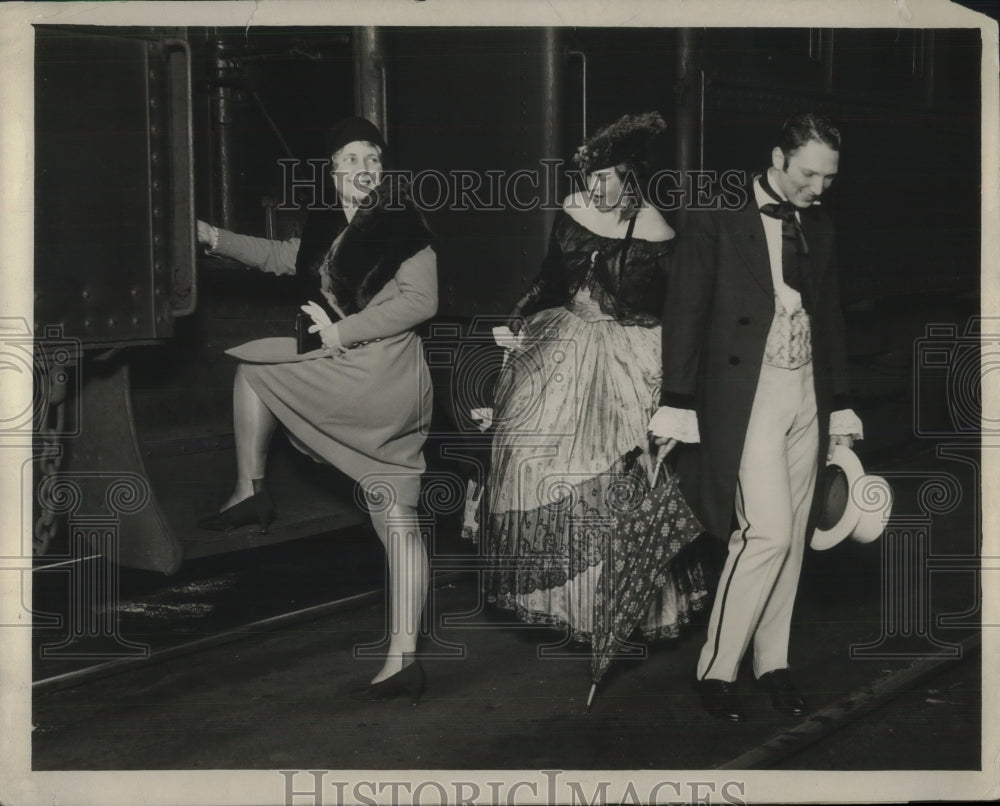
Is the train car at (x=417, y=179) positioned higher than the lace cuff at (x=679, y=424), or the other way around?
the train car at (x=417, y=179)

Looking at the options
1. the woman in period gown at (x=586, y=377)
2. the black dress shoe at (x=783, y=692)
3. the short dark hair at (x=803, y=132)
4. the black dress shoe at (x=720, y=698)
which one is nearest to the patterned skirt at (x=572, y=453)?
the woman in period gown at (x=586, y=377)

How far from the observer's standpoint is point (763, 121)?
5070mm

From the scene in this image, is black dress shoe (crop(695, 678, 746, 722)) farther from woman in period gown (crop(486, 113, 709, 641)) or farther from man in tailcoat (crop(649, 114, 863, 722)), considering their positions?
woman in period gown (crop(486, 113, 709, 641))

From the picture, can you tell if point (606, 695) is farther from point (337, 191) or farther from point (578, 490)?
point (337, 191)

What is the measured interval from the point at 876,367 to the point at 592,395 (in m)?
1.22

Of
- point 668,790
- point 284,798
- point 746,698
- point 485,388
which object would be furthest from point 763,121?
Answer: point 284,798

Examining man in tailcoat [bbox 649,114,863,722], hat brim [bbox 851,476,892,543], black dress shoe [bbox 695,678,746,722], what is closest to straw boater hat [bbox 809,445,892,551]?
hat brim [bbox 851,476,892,543]

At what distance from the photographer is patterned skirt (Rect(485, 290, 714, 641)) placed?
5074mm

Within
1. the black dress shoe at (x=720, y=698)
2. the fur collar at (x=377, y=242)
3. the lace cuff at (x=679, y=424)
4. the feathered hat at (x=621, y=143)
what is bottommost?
the black dress shoe at (x=720, y=698)

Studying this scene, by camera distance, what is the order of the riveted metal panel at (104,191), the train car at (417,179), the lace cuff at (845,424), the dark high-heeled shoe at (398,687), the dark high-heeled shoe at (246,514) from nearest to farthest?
the riveted metal panel at (104,191) < the train car at (417,179) < the dark high-heeled shoe at (246,514) < the dark high-heeled shoe at (398,687) < the lace cuff at (845,424)

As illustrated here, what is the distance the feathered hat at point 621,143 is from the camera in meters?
5.00

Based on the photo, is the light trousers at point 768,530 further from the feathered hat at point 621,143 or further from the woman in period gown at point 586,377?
the feathered hat at point 621,143

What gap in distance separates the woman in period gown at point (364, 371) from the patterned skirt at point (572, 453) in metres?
0.35

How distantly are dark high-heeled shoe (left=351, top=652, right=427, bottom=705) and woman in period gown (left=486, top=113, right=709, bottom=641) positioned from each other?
0.57m
